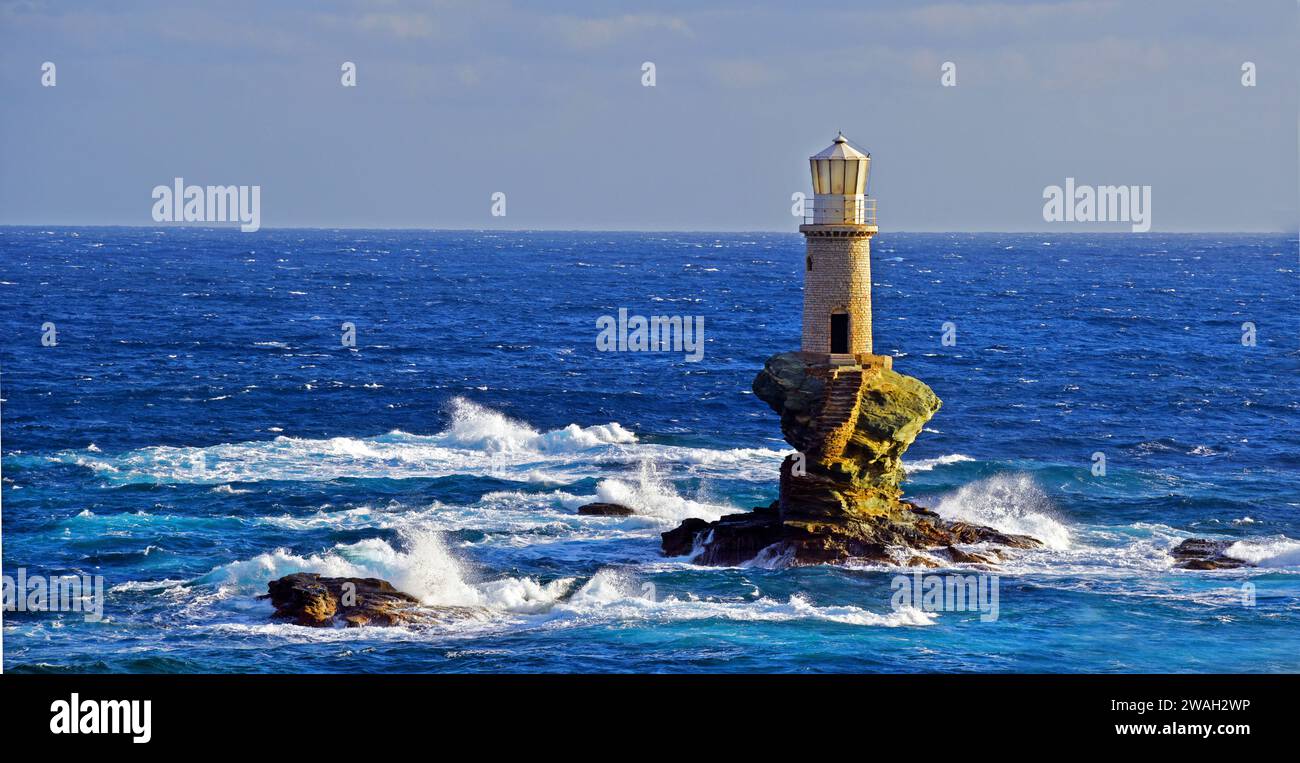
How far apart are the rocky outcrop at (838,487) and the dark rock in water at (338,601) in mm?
10856

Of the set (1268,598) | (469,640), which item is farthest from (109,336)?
(1268,598)

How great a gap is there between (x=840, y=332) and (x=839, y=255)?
2.50m

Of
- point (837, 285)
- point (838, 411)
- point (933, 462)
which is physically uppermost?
point (837, 285)

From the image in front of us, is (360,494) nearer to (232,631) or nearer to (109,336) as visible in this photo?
(232,631)

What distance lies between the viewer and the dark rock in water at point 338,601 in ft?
133

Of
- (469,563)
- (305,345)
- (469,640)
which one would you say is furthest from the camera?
(305,345)

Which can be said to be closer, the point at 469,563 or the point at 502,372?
the point at 469,563

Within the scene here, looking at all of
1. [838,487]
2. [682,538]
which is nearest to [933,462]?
[838,487]

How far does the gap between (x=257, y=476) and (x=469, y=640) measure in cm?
2464

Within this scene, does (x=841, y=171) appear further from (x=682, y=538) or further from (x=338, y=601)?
(x=338, y=601)

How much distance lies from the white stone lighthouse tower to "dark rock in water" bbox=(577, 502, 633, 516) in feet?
33.5

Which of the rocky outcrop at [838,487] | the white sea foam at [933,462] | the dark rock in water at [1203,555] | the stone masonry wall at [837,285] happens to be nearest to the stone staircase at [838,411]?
the rocky outcrop at [838,487]

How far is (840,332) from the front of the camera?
49.4 meters
